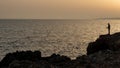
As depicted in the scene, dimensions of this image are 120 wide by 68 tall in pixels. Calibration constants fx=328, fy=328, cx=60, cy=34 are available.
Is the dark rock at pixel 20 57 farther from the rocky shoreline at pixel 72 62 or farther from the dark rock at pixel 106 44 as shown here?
the dark rock at pixel 106 44

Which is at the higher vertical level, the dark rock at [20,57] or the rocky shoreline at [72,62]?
the rocky shoreline at [72,62]

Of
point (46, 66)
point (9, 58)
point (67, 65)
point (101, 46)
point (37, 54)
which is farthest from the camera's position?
point (101, 46)

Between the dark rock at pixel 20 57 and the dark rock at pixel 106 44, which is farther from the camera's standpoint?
the dark rock at pixel 106 44

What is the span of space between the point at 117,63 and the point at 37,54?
926cm

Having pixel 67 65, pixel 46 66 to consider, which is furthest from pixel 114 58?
pixel 46 66

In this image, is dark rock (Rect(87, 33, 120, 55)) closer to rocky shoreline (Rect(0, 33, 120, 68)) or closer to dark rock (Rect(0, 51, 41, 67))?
rocky shoreline (Rect(0, 33, 120, 68))

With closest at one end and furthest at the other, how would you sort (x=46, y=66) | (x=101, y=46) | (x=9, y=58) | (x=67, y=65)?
(x=46, y=66)
(x=67, y=65)
(x=9, y=58)
(x=101, y=46)

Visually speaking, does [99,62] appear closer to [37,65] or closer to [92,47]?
[37,65]

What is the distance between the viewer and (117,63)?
18.6m

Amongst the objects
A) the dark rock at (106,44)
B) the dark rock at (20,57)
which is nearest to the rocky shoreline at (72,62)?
the dark rock at (20,57)

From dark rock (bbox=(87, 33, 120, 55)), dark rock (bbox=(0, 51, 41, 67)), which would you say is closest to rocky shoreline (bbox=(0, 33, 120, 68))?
dark rock (bbox=(0, 51, 41, 67))

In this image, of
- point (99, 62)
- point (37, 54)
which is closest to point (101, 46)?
point (37, 54)

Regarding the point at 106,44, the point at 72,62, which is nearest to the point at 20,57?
the point at 72,62

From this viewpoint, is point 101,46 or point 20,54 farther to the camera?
point 101,46
